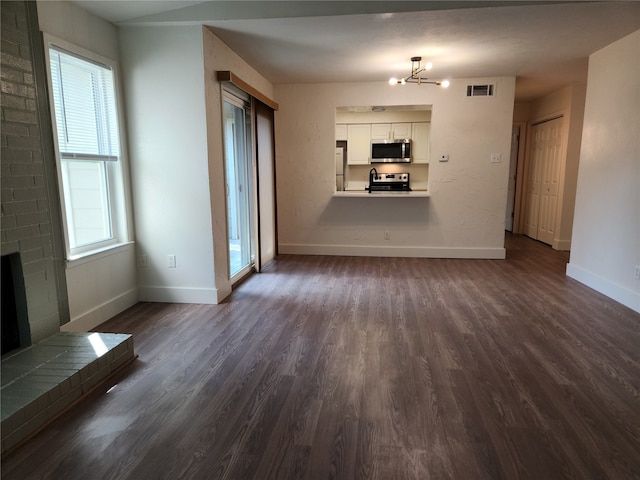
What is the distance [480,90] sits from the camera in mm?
5164

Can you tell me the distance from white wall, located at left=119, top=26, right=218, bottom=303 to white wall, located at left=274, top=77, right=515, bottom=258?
239 cm

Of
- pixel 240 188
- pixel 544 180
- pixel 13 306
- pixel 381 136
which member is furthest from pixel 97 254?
A: pixel 544 180

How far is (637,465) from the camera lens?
1622mm

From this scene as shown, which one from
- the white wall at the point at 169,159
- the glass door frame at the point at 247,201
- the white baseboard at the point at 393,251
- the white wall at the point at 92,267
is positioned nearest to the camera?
the white wall at the point at 92,267

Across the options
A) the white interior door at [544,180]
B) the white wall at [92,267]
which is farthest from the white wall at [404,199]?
the white wall at [92,267]

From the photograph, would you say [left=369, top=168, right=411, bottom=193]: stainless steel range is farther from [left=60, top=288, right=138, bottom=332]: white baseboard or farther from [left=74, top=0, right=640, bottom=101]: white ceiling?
[left=60, top=288, right=138, bottom=332]: white baseboard

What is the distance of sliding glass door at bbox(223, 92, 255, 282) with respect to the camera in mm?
4336

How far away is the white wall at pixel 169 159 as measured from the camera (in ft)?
11.0

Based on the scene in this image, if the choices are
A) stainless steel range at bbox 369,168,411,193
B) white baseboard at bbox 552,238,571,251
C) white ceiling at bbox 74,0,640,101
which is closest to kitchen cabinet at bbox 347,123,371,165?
stainless steel range at bbox 369,168,411,193

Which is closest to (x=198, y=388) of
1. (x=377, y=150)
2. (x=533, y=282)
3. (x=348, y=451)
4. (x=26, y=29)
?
(x=348, y=451)

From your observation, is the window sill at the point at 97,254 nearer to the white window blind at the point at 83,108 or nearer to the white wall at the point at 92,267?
the white wall at the point at 92,267

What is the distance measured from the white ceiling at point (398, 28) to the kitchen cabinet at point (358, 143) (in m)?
2.30

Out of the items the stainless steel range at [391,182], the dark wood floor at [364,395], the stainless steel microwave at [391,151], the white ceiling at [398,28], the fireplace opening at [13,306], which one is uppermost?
the white ceiling at [398,28]

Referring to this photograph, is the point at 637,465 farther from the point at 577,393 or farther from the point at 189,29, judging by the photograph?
the point at 189,29
